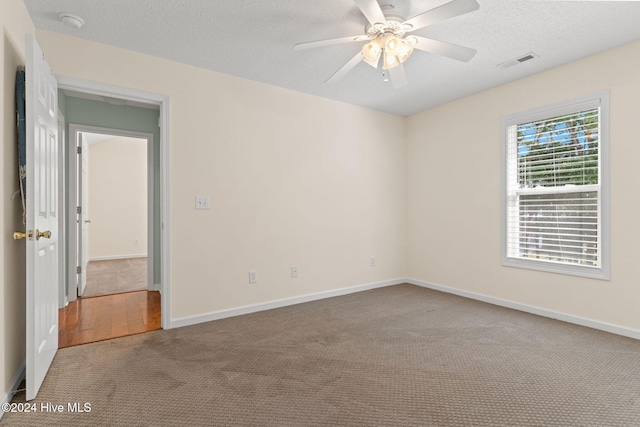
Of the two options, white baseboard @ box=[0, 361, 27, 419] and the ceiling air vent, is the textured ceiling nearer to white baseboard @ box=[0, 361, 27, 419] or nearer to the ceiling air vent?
the ceiling air vent

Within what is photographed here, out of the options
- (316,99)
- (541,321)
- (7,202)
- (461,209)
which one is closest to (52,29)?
(7,202)

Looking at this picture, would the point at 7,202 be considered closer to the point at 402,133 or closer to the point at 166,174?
the point at 166,174

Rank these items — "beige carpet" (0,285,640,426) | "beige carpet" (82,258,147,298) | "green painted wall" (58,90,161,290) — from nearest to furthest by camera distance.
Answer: "beige carpet" (0,285,640,426) → "green painted wall" (58,90,161,290) → "beige carpet" (82,258,147,298)

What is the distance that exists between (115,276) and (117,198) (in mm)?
2714

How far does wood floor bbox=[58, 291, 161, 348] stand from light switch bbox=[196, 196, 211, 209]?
1193 mm

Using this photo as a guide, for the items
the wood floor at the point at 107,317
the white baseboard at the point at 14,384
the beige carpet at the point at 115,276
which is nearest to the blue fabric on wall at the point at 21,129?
the white baseboard at the point at 14,384

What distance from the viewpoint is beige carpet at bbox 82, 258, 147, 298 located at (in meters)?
4.57

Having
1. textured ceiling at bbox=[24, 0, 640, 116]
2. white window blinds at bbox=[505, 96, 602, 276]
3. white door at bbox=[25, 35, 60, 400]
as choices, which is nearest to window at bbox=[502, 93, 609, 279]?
white window blinds at bbox=[505, 96, 602, 276]

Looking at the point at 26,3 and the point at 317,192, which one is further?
the point at 317,192

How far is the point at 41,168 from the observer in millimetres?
2047

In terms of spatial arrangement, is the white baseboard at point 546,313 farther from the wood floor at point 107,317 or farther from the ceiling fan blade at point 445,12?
the wood floor at point 107,317

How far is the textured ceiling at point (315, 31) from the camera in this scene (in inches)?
88.6

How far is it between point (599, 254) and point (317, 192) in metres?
2.85

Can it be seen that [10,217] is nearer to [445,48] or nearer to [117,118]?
[117,118]
